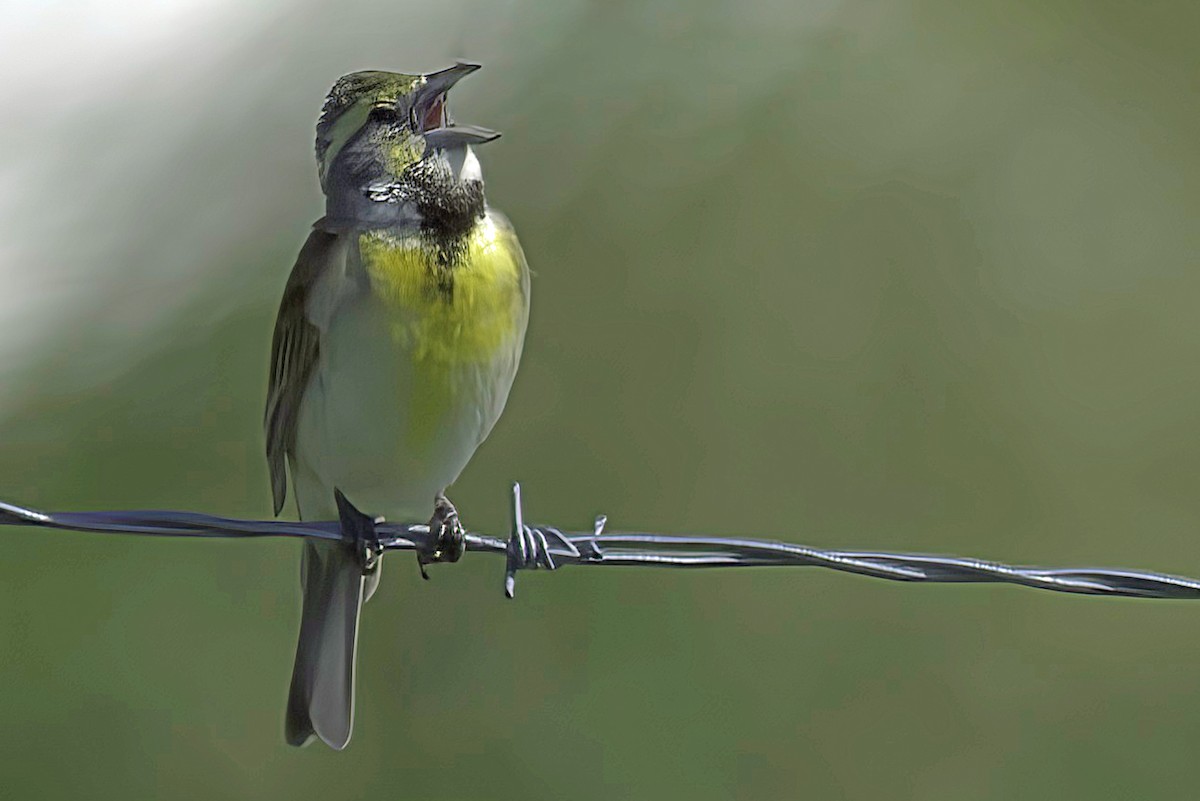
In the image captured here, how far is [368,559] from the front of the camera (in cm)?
399

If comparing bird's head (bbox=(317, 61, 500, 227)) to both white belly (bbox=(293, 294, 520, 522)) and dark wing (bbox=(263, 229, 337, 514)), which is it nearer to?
dark wing (bbox=(263, 229, 337, 514))

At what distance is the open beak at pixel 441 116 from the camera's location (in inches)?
146

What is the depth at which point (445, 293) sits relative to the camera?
361cm

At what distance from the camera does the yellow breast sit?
3.58m

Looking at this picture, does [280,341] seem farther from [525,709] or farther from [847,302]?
[847,302]

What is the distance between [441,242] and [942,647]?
487 cm

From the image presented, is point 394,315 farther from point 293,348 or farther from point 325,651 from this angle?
point 325,651

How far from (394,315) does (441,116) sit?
582 mm

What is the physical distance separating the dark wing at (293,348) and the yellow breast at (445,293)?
0.51 feet

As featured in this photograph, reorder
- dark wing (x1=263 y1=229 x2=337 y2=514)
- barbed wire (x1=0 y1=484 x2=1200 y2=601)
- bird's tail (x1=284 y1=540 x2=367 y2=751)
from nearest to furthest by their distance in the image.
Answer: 1. barbed wire (x1=0 y1=484 x2=1200 y2=601)
2. dark wing (x1=263 y1=229 x2=337 y2=514)
3. bird's tail (x1=284 y1=540 x2=367 y2=751)

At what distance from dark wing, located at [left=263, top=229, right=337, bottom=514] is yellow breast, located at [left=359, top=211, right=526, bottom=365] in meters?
0.16

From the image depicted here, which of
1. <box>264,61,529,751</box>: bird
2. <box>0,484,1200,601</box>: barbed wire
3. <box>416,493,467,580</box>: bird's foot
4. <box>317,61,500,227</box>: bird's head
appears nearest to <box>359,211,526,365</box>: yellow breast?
<box>264,61,529,751</box>: bird

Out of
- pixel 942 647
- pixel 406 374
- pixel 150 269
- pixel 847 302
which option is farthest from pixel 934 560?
pixel 150 269

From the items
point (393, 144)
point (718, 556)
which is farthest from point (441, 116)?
point (718, 556)
